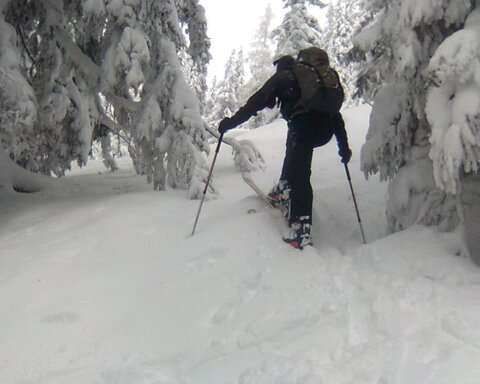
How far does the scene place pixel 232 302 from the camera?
13.8 feet

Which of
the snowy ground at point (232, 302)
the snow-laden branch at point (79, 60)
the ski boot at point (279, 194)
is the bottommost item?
the snowy ground at point (232, 302)

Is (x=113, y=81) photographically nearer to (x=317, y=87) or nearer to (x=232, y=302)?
(x=317, y=87)

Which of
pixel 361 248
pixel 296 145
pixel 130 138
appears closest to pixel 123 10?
pixel 130 138

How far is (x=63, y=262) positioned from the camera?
16.9ft

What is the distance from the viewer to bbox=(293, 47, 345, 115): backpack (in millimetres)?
5293

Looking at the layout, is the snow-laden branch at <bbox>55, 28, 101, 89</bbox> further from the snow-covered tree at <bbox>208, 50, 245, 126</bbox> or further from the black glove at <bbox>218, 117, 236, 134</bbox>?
the snow-covered tree at <bbox>208, 50, 245, 126</bbox>

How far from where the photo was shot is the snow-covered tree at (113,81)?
7637mm

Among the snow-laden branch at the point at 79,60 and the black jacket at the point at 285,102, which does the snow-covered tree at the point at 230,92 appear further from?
the black jacket at the point at 285,102

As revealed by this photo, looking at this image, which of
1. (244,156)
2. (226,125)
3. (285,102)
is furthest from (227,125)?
(244,156)

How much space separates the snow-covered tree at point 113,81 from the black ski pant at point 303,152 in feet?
7.95

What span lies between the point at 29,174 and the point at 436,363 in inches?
314

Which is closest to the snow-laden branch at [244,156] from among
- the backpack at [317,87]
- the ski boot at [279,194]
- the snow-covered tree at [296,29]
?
the ski boot at [279,194]

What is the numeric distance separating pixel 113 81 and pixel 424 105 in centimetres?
505

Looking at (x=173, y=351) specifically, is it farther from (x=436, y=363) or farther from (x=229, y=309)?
(x=436, y=363)
